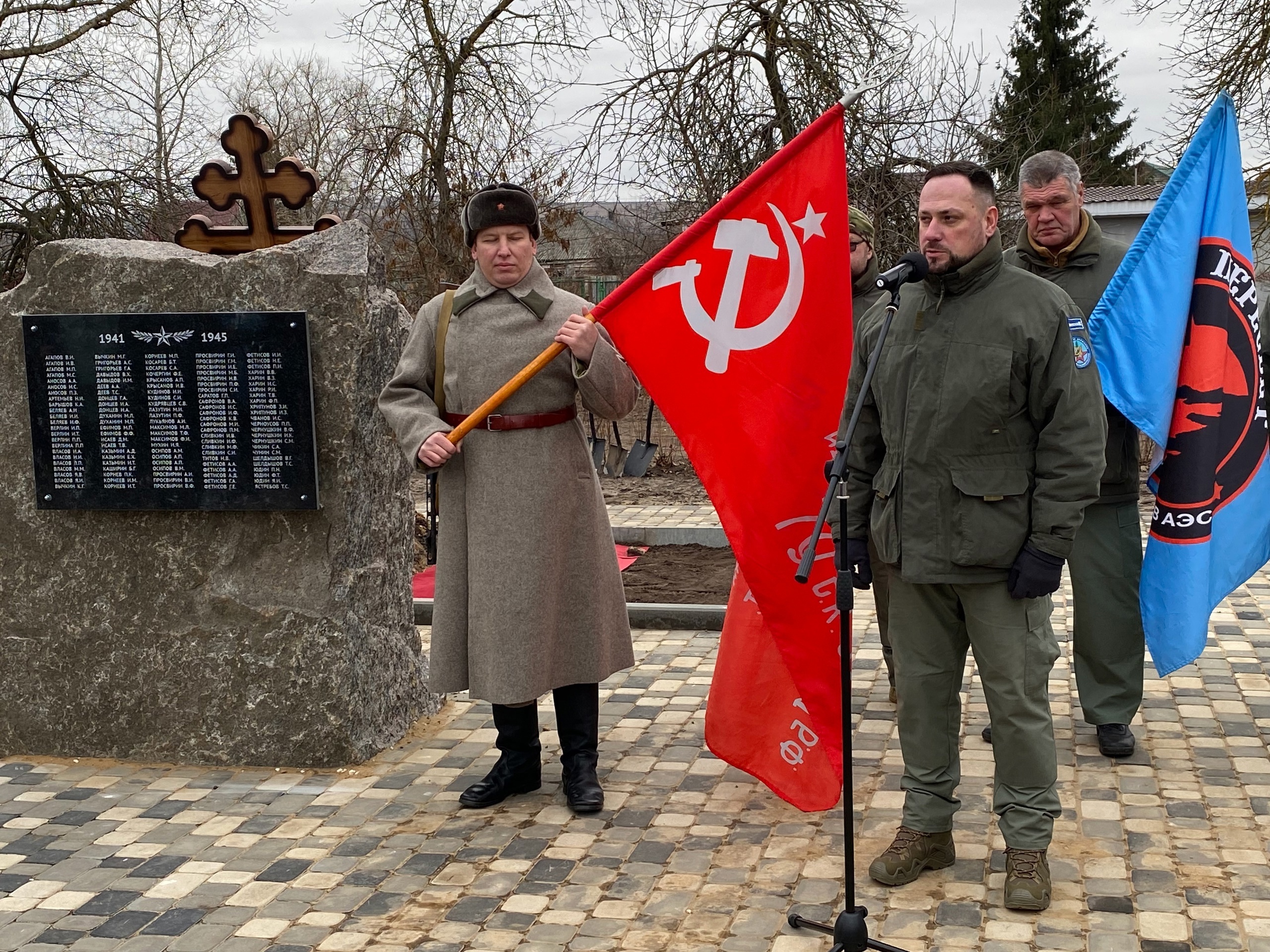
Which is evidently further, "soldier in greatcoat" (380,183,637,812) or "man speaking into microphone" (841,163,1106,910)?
"soldier in greatcoat" (380,183,637,812)

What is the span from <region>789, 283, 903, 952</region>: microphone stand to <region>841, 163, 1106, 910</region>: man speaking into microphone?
0.34 m

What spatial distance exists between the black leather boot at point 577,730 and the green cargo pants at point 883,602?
1132mm

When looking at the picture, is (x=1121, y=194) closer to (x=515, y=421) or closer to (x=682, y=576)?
(x=682, y=576)

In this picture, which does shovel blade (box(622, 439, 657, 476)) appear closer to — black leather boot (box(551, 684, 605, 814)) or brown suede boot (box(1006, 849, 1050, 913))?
black leather boot (box(551, 684, 605, 814))

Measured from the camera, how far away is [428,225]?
A: 12.2 metres

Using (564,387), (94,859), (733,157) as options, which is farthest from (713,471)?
(733,157)

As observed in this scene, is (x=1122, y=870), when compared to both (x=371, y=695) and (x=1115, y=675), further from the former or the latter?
(x=371, y=695)

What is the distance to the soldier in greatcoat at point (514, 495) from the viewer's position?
14.3 feet

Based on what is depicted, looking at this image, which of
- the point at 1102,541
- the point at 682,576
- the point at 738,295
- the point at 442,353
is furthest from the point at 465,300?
the point at 682,576

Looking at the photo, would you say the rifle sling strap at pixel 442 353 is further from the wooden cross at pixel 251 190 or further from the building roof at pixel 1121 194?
the building roof at pixel 1121 194

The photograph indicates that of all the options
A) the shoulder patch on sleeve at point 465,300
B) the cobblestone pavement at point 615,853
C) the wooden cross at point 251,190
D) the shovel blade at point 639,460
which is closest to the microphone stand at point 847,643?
the cobblestone pavement at point 615,853

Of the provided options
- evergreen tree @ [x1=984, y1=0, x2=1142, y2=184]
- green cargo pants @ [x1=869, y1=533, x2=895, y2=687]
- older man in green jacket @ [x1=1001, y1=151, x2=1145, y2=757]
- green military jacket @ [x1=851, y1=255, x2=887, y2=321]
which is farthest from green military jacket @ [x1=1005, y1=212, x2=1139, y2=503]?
evergreen tree @ [x1=984, y1=0, x2=1142, y2=184]

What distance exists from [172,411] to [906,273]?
2.99 metres

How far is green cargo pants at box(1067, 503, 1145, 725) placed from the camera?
467 centimetres
